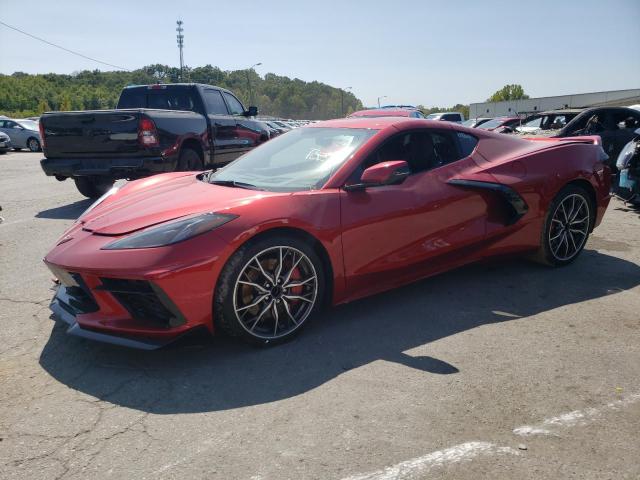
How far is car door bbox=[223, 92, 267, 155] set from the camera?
32.5 ft

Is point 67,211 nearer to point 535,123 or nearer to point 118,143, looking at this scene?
point 118,143

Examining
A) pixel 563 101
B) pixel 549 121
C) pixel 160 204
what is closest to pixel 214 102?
pixel 160 204

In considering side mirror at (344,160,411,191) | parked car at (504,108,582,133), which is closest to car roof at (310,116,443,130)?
side mirror at (344,160,411,191)

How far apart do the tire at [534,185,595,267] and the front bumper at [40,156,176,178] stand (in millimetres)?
5009

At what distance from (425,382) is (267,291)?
1.05 m

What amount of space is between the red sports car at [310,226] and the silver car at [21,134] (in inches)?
885

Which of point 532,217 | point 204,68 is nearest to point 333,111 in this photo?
point 204,68

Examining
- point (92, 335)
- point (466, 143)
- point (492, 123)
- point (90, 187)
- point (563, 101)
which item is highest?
point (563, 101)

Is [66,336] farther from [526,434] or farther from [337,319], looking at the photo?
[526,434]

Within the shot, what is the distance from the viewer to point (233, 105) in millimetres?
10141

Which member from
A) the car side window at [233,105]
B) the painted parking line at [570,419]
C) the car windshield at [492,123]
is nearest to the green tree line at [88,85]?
the car windshield at [492,123]

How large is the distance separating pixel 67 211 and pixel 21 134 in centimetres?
1913

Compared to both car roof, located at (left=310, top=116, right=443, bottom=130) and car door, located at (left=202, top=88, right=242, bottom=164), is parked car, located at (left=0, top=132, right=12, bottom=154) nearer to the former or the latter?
car door, located at (left=202, top=88, right=242, bottom=164)

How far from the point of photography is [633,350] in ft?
10.6
